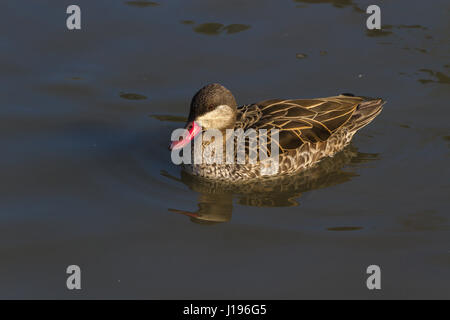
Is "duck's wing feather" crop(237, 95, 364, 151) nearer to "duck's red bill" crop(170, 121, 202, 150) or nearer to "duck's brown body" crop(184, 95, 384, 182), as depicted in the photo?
"duck's brown body" crop(184, 95, 384, 182)

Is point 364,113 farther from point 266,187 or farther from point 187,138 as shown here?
Answer: point 187,138

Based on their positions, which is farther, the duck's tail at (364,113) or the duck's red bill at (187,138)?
the duck's tail at (364,113)

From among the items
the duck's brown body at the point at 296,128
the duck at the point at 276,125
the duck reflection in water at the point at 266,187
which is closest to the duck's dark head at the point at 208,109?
the duck at the point at 276,125

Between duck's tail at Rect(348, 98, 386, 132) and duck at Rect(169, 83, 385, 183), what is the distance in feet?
0.34

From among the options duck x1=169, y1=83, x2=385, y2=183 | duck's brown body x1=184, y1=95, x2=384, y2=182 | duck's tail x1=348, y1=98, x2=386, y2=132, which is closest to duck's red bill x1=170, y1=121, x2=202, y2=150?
duck x1=169, y1=83, x2=385, y2=183

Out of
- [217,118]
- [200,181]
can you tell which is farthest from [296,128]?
[200,181]

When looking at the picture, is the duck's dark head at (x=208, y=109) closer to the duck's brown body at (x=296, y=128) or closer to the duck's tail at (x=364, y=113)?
the duck's brown body at (x=296, y=128)

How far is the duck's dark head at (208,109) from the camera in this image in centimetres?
968

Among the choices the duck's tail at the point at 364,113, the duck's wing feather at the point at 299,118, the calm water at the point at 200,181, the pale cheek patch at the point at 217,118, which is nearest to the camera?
the calm water at the point at 200,181

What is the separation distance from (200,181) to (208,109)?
1144mm

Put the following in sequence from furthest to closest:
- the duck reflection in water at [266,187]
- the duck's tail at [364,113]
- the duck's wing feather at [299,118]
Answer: the duck's tail at [364,113] < the duck's wing feather at [299,118] < the duck reflection in water at [266,187]
